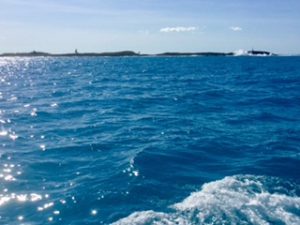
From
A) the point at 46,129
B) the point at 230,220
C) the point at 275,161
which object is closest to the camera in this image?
the point at 230,220

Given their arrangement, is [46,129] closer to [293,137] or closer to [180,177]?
[180,177]

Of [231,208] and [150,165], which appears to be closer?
[231,208]

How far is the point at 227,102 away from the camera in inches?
1256

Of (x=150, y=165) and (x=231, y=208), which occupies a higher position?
(x=231, y=208)

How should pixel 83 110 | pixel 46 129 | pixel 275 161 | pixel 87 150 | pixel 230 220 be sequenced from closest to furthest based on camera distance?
pixel 230 220 → pixel 275 161 → pixel 87 150 → pixel 46 129 → pixel 83 110

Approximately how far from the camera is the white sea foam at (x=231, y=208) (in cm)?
1021

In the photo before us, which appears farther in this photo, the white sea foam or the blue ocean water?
the blue ocean water

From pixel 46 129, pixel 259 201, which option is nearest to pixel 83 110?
pixel 46 129

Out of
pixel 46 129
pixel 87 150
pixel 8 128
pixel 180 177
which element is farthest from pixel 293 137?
pixel 8 128

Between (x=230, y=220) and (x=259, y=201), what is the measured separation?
1.57 m

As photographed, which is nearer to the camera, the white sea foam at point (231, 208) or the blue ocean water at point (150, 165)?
the white sea foam at point (231, 208)

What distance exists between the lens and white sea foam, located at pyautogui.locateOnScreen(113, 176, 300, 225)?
402 inches

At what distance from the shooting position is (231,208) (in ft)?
35.6

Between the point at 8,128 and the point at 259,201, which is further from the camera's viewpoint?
the point at 8,128
